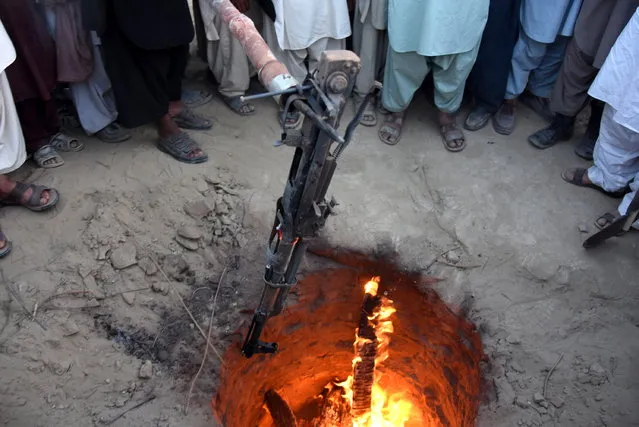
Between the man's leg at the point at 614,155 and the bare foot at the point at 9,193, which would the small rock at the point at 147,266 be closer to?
the bare foot at the point at 9,193

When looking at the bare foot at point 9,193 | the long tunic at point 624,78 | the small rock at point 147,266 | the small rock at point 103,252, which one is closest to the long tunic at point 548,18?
A: the long tunic at point 624,78

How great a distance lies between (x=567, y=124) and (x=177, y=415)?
10.8ft

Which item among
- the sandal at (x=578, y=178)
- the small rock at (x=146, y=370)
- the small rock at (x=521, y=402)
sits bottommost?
the small rock at (x=521, y=402)

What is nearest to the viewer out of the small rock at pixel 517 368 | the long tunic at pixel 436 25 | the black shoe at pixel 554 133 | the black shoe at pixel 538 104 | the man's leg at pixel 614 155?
the small rock at pixel 517 368

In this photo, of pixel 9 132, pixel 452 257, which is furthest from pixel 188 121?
pixel 452 257

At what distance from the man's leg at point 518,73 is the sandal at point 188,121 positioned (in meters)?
2.23

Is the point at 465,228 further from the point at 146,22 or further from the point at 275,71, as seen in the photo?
the point at 146,22

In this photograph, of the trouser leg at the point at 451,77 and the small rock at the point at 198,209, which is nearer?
the small rock at the point at 198,209

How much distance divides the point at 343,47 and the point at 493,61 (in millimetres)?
1083

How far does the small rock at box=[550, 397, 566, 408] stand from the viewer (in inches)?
108

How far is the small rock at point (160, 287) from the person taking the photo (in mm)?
3033

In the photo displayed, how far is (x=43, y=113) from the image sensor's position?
3338 mm

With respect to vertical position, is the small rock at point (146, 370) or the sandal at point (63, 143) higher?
the sandal at point (63, 143)

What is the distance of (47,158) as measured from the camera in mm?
3324
